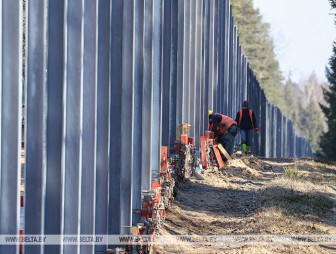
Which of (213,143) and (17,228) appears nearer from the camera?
(17,228)

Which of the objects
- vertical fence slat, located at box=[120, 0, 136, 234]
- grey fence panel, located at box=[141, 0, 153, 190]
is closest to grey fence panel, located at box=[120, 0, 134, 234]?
vertical fence slat, located at box=[120, 0, 136, 234]

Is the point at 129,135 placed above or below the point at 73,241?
above

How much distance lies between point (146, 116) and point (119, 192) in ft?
9.54

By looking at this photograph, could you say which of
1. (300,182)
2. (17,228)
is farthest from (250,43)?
(17,228)

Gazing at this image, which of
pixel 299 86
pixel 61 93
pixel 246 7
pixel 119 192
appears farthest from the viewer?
pixel 299 86

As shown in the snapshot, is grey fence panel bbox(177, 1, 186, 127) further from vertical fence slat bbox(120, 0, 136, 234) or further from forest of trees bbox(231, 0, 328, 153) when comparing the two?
forest of trees bbox(231, 0, 328, 153)

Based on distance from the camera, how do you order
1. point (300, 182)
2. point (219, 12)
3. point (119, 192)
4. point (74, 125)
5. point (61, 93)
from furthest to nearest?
point (219, 12), point (300, 182), point (119, 192), point (74, 125), point (61, 93)

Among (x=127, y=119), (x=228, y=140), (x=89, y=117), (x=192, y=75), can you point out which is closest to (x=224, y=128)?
(x=228, y=140)

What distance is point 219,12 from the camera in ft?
101

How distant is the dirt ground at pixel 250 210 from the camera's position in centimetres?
1305

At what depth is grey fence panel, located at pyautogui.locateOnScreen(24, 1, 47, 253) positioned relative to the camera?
25.1ft

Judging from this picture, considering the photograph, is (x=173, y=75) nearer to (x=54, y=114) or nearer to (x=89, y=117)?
(x=89, y=117)

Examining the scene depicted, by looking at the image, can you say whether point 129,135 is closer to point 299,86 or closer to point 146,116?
point 146,116

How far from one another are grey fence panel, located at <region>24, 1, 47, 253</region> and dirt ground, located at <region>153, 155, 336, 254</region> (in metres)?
4.56
